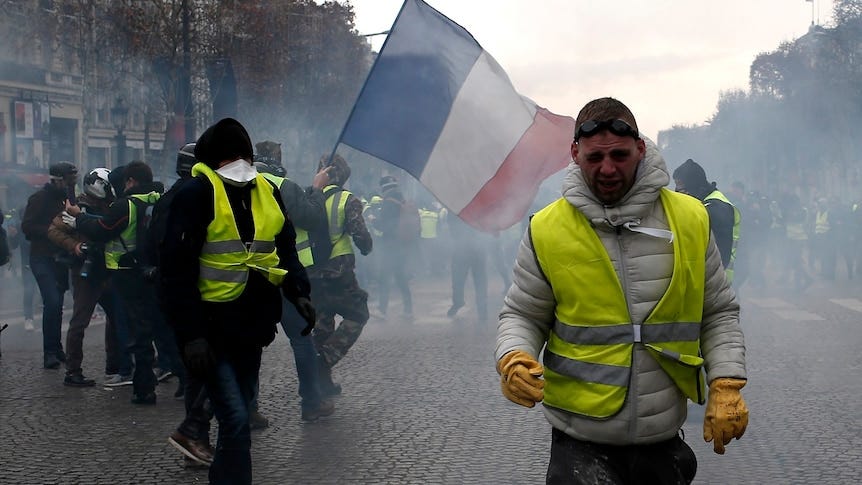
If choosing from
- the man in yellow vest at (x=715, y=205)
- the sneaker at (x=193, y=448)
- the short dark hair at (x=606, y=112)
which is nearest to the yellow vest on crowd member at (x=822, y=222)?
the man in yellow vest at (x=715, y=205)

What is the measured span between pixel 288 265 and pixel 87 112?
44.8m

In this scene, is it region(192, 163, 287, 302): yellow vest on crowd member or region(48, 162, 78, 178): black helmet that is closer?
region(192, 163, 287, 302): yellow vest on crowd member

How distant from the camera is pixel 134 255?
347 inches

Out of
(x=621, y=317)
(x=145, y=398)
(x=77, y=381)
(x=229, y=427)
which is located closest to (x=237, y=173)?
(x=229, y=427)

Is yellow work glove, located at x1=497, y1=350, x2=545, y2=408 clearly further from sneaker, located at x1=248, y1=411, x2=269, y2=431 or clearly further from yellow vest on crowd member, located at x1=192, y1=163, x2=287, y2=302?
sneaker, located at x1=248, y1=411, x2=269, y2=431

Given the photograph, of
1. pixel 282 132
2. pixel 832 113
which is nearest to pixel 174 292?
pixel 282 132

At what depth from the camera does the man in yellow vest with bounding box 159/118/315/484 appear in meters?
4.82

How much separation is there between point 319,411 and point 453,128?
2290 millimetres

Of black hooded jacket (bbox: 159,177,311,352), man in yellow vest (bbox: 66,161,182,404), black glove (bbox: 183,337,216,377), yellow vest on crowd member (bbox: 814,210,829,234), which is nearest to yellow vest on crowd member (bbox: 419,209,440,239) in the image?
yellow vest on crowd member (bbox: 814,210,829,234)

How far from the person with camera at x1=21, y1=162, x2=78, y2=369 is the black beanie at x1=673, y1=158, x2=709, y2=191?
528cm

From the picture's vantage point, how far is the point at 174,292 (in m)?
4.81

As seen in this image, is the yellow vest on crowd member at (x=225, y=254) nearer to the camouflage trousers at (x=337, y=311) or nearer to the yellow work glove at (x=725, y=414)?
the yellow work glove at (x=725, y=414)

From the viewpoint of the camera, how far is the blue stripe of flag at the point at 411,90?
343 inches

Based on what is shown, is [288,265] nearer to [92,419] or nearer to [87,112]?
[92,419]
